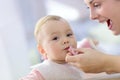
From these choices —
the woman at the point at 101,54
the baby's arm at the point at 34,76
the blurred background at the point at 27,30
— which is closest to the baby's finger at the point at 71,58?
the woman at the point at 101,54

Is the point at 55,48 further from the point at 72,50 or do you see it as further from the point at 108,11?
the point at 108,11

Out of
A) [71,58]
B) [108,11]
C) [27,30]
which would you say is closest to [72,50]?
[71,58]

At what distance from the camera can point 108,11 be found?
839 millimetres

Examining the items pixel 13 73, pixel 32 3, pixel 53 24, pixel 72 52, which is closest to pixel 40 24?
pixel 53 24

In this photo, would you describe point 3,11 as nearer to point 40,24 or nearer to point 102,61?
point 40,24

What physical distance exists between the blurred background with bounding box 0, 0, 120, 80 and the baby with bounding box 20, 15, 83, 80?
0.31 metres

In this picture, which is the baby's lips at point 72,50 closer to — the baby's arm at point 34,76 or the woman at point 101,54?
the woman at point 101,54

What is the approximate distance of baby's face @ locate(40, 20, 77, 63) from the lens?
2.90 ft

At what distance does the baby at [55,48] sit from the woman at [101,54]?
63 millimetres

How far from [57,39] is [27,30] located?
524 millimetres

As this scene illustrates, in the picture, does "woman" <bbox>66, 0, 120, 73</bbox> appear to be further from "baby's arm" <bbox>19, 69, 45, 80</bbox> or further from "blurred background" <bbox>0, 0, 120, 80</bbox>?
"blurred background" <bbox>0, 0, 120, 80</bbox>

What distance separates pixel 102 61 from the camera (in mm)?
799

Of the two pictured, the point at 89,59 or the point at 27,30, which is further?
the point at 27,30

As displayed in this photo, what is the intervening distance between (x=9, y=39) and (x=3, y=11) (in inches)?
5.3
